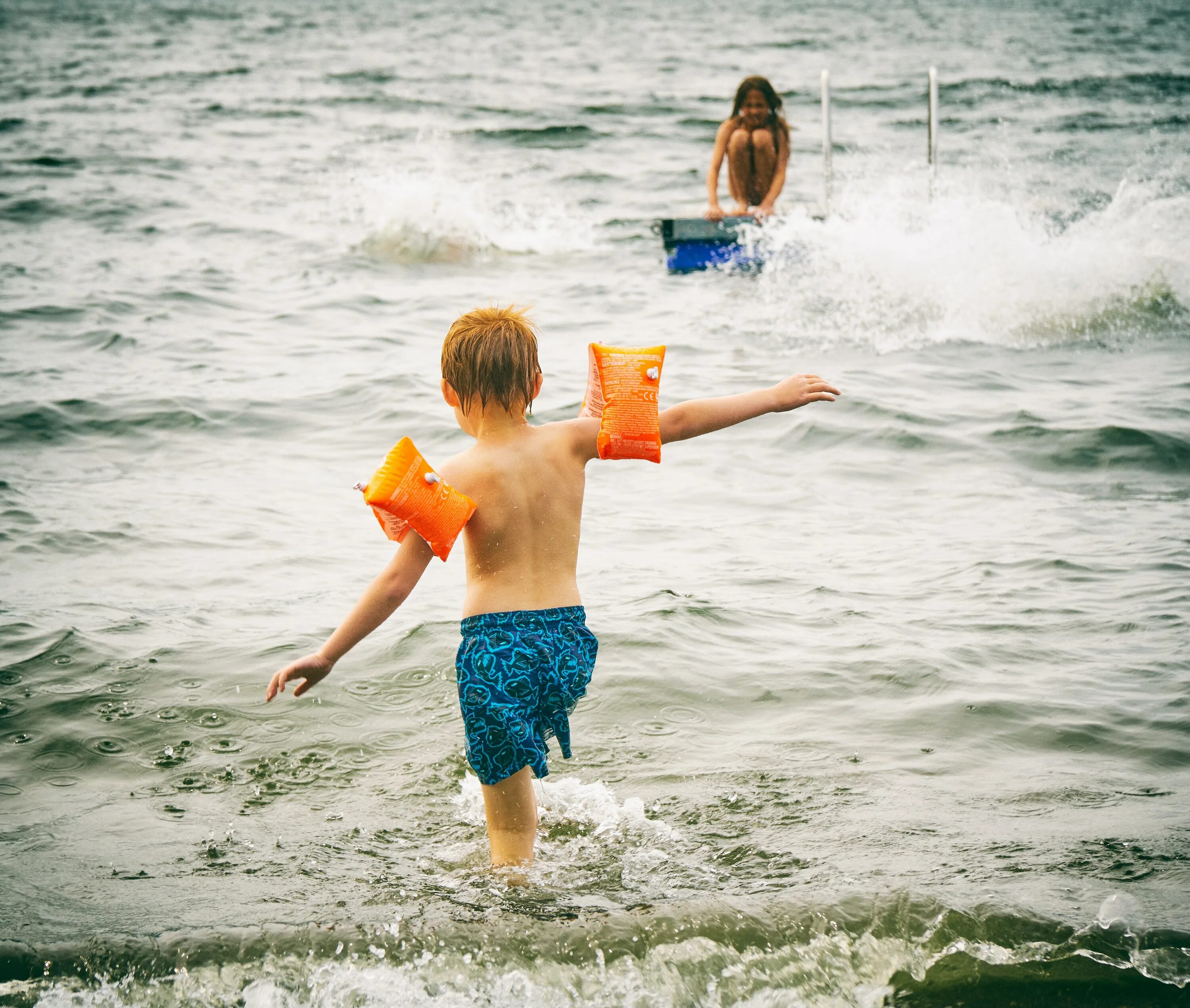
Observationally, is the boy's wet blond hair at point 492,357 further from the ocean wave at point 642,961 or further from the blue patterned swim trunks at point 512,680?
the ocean wave at point 642,961

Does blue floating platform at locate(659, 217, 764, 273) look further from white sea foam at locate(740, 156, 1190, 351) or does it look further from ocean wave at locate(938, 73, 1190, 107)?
ocean wave at locate(938, 73, 1190, 107)

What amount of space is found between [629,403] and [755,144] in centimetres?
997

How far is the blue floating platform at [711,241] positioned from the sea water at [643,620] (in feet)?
1.04

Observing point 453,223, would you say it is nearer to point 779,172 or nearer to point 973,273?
point 779,172

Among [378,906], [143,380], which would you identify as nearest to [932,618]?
[378,906]

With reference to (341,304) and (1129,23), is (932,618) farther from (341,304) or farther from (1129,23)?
(1129,23)

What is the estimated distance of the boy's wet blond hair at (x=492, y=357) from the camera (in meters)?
3.25

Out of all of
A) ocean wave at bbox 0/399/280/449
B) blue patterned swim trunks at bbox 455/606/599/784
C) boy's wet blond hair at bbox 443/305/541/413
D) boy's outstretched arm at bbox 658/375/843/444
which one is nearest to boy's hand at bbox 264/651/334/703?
blue patterned swim trunks at bbox 455/606/599/784

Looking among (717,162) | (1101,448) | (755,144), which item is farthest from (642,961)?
(755,144)

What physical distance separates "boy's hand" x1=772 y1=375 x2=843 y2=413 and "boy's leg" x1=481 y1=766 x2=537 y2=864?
1.17 metres

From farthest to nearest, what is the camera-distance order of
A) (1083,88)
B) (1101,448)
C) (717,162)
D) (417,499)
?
(1083,88), (717,162), (1101,448), (417,499)

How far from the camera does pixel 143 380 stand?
8.92 metres

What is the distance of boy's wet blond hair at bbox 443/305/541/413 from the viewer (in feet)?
10.6

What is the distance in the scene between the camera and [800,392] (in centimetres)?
336
